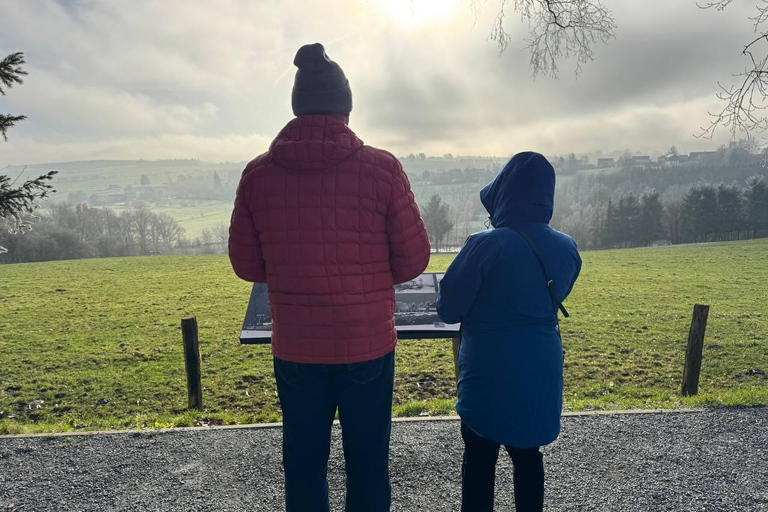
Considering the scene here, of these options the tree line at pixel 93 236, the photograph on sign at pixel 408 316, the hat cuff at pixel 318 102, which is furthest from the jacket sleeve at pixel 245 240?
the tree line at pixel 93 236

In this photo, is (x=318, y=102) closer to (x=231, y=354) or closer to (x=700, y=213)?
(x=231, y=354)

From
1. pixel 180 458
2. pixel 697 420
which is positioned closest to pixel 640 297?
pixel 697 420

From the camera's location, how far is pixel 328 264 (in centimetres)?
204

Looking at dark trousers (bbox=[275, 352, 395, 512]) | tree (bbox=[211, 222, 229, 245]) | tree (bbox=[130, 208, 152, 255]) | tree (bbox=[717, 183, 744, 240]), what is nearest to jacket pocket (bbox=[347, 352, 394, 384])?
dark trousers (bbox=[275, 352, 395, 512])

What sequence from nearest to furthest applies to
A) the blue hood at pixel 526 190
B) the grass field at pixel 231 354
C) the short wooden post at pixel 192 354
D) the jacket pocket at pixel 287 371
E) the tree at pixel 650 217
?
the jacket pocket at pixel 287 371 < the blue hood at pixel 526 190 < the short wooden post at pixel 192 354 < the grass field at pixel 231 354 < the tree at pixel 650 217

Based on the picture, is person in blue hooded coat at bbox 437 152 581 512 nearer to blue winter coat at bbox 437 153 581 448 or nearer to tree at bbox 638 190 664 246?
blue winter coat at bbox 437 153 581 448

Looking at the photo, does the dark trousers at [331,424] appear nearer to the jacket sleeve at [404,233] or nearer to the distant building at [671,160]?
the jacket sleeve at [404,233]

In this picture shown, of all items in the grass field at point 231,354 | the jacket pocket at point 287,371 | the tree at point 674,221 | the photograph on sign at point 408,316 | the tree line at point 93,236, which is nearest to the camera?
the jacket pocket at point 287,371

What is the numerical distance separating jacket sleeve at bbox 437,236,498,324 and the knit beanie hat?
36.7 inches

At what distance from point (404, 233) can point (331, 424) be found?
3.31ft

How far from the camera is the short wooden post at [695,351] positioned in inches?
218

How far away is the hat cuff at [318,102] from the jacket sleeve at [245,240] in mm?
405

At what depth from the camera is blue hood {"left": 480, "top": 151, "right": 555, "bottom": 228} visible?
233 centimetres

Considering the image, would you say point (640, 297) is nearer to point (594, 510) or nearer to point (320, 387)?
point (594, 510)
